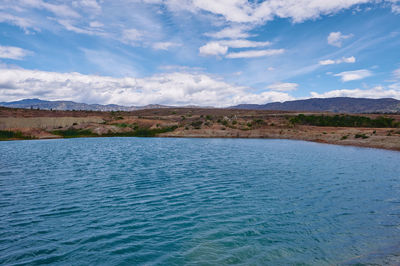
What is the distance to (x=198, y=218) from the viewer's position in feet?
40.5

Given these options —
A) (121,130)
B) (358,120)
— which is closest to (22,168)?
(121,130)

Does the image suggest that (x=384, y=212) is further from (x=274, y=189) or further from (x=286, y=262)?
(x=286, y=262)

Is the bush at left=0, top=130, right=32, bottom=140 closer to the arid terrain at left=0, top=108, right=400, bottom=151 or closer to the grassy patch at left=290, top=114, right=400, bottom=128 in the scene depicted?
the arid terrain at left=0, top=108, right=400, bottom=151

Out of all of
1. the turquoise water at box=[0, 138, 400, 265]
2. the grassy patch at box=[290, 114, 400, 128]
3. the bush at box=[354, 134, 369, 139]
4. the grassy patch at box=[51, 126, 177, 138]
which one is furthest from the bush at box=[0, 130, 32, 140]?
the bush at box=[354, 134, 369, 139]

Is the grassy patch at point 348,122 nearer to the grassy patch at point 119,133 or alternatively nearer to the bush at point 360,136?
the bush at point 360,136

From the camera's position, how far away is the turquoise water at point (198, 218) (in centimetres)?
917

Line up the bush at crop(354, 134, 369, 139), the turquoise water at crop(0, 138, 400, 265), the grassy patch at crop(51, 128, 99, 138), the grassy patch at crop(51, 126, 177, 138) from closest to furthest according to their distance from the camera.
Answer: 1. the turquoise water at crop(0, 138, 400, 265)
2. the bush at crop(354, 134, 369, 139)
3. the grassy patch at crop(51, 128, 99, 138)
4. the grassy patch at crop(51, 126, 177, 138)

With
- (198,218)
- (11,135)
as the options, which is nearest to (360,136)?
(198,218)

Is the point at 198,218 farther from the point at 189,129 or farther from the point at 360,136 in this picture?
the point at 189,129

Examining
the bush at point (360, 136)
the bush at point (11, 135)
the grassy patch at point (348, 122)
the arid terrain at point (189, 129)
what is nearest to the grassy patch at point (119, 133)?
the arid terrain at point (189, 129)

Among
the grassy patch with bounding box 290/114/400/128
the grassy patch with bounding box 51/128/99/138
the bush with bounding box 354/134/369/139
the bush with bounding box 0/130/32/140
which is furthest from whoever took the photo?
the grassy patch with bounding box 51/128/99/138

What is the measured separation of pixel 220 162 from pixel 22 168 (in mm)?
19683

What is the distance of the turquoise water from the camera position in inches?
361

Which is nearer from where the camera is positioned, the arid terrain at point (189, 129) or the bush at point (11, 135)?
the arid terrain at point (189, 129)
